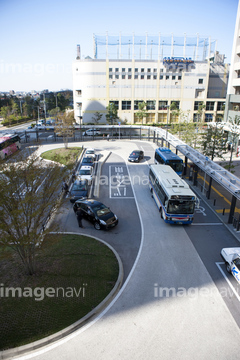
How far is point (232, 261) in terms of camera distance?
486 inches

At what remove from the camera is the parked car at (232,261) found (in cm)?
1182

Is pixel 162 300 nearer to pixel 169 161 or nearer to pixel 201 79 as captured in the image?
pixel 169 161

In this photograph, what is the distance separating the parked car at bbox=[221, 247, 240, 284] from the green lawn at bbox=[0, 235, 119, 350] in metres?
5.81

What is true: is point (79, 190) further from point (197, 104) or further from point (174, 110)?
point (197, 104)

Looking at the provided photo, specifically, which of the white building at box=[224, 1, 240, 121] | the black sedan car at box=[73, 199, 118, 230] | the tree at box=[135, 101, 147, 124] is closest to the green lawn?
the black sedan car at box=[73, 199, 118, 230]

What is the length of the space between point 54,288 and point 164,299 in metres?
4.98

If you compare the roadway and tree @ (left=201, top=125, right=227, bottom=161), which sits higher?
tree @ (left=201, top=125, right=227, bottom=161)

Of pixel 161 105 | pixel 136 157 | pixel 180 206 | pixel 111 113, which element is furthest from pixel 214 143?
pixel 161 105

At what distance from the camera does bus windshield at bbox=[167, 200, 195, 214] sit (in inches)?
650

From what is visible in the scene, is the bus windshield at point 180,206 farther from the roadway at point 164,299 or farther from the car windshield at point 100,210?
the car windshield at point 100,210

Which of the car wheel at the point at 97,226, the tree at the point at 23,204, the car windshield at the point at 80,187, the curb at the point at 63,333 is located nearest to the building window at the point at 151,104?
the car windshield at the point at 80,187

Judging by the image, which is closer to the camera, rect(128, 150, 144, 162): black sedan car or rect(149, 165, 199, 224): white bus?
rect(149, 165, 199, 224): white bus

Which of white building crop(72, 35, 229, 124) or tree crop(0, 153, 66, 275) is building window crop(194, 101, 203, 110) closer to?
white building crop(72, 35, 229, 124)

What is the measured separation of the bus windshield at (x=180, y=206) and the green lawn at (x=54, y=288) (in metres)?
5.34
